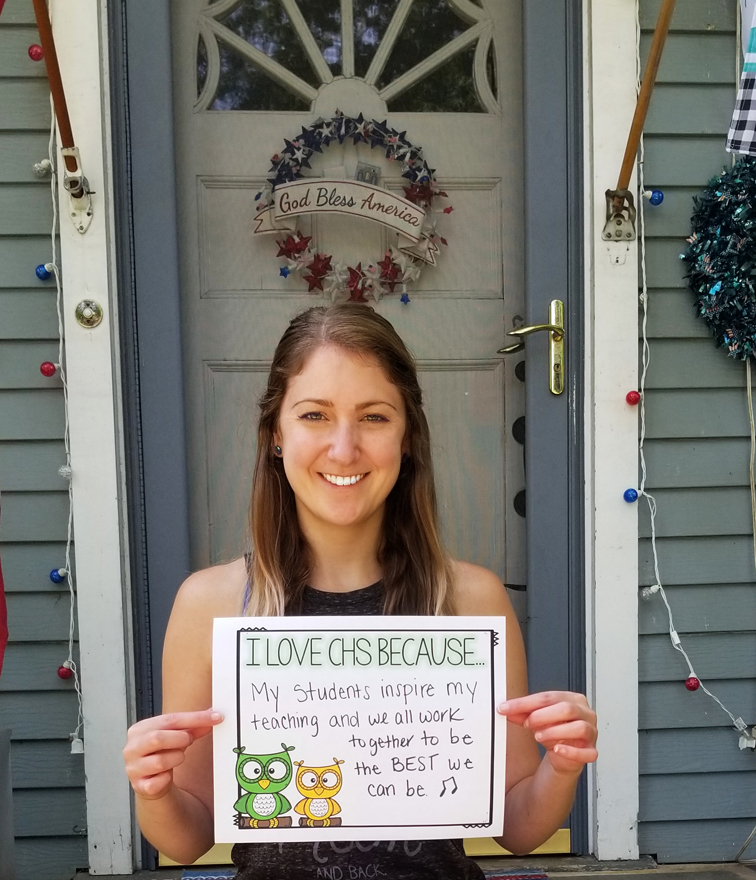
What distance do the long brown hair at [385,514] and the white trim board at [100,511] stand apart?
948mm

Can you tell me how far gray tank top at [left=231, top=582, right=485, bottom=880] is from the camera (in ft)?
4.07

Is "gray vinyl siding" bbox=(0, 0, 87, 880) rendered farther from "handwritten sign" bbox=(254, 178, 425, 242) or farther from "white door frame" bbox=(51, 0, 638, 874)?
"handwritten sign" bbox=(254, 178, 425, 242)

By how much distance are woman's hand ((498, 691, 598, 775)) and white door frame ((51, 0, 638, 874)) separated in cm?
125

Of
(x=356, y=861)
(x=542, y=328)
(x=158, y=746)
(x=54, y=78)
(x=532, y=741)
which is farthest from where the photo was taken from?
(x=542, y=328)

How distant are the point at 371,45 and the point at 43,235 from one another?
107 cm

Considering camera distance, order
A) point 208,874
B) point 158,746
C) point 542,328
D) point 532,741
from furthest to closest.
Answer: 1. point 542,328
2. point 208,874
3. point 532,741
4. point 158,746

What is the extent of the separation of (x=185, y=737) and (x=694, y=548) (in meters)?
1.72

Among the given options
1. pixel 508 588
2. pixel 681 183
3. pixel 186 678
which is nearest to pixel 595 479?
pixel 508 588

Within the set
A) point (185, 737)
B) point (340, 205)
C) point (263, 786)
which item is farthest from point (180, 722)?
point (340, 205)

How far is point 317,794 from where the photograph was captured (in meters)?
1.12

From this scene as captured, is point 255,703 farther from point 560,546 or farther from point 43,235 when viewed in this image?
point 43,235

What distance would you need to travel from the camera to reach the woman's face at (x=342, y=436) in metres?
1.28

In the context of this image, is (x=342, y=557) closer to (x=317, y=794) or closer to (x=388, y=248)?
(x=317, y=794)

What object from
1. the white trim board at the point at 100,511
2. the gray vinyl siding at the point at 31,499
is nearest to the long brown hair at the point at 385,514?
the white trim board at the point at 100,511
